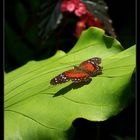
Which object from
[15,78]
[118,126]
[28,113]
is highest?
[28,113]

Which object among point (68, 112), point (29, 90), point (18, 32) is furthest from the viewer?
point (18, 32)

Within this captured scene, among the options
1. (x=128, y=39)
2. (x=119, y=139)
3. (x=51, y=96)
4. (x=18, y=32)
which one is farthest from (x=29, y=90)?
(x=18, y=32)

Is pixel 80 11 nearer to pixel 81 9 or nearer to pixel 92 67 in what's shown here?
pixel 81 9

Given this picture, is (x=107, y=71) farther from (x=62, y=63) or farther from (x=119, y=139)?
(x=119, y=139)

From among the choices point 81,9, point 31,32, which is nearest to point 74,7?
point 81,9

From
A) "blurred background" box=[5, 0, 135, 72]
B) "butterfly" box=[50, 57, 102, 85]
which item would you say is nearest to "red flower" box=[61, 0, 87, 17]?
"blurred background" box=[5, 0, 135, 72]

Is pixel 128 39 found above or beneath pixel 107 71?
beneath

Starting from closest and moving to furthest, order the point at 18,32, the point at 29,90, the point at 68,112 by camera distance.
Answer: the point at 68,112
the point at 29,90
the point at 18,32
